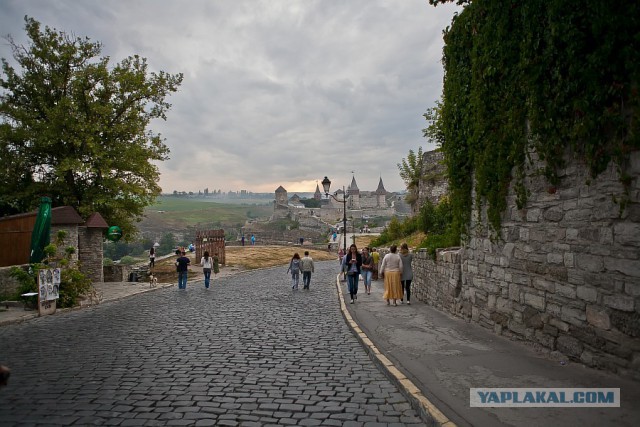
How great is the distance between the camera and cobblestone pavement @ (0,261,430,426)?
16.1 ft

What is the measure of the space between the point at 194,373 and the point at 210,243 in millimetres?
26977

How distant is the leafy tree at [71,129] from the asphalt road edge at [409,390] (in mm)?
18067

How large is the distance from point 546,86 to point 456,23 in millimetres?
4058

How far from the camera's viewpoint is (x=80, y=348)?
7984 millimetres

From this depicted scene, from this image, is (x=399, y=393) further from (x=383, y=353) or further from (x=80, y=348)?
(x=80, y=348)

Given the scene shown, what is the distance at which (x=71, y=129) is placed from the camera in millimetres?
20766

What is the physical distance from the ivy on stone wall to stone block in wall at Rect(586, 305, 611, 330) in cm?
165

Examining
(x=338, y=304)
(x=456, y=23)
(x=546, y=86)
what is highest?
(x=456, y=23)

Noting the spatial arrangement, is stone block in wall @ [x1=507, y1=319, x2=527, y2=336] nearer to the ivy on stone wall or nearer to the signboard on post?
the ivy on stone wall

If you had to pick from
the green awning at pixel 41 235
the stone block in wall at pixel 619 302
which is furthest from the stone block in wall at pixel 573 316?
the green awning at pixel 41 235

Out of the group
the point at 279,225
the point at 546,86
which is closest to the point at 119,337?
the point at 546,86

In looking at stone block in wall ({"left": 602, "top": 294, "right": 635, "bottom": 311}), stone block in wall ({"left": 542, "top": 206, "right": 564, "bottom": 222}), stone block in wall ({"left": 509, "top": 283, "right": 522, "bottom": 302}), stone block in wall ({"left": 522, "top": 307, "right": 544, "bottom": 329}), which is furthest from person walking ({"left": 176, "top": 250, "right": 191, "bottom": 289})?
stone block in wall ({"left": 602, "top": 294, "right": 635, "bottom": 311})

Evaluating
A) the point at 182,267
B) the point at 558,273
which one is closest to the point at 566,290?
the point at 558,273

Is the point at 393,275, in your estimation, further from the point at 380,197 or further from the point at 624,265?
the point at 380,197
